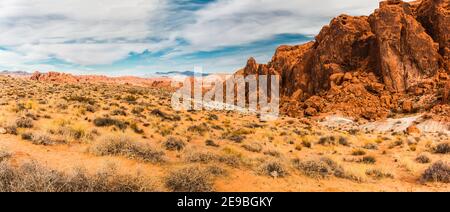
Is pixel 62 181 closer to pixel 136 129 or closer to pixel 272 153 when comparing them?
pixel 272 153

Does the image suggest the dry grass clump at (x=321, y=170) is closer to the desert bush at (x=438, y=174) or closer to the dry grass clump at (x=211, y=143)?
the desert bush at (x=438, y=174)

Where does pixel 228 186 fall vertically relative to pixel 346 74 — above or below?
below

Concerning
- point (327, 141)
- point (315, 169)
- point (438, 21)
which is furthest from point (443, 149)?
point (438, 21)

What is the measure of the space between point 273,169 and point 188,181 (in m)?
3.43

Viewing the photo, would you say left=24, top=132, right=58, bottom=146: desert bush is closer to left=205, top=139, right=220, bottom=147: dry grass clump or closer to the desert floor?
the desert floor

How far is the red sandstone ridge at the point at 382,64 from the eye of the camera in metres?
46.4

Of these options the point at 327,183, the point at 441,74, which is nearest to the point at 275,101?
the point at 441,74

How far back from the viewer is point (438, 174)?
1077cm

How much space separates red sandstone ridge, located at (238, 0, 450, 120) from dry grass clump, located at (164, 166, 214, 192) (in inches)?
1613

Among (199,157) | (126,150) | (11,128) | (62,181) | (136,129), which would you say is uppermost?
(11,128)
